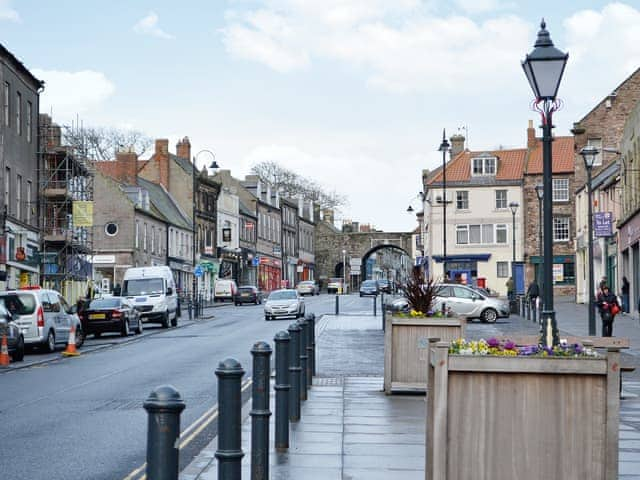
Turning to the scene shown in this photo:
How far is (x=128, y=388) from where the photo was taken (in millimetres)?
16891

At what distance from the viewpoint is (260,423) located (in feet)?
26.0

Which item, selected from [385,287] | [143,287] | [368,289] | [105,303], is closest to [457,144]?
[368,289]

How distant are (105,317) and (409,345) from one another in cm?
2148

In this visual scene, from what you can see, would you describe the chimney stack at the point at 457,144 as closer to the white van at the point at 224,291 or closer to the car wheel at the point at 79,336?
the white van at the point at 224,291

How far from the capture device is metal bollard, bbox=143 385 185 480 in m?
4.41

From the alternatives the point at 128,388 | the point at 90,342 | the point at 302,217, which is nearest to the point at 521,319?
the point at 90,342

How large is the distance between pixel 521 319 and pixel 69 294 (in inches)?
909

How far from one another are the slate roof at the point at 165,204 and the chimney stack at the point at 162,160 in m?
0.54

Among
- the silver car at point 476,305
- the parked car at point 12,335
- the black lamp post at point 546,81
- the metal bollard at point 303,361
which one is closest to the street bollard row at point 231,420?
the black lamp post at point 546,81

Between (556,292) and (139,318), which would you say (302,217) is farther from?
(139,318)

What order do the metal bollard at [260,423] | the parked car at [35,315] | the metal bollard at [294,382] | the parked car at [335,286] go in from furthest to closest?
the parked car at [335,286] < the parked car at [35,315] < the metal bollard at [294,382] < the metal bollard at [260,423]

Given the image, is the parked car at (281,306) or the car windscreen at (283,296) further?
A: the car windscreen at (283,296)

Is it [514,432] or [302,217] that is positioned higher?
[302,217]

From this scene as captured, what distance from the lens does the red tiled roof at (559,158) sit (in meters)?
76.0
